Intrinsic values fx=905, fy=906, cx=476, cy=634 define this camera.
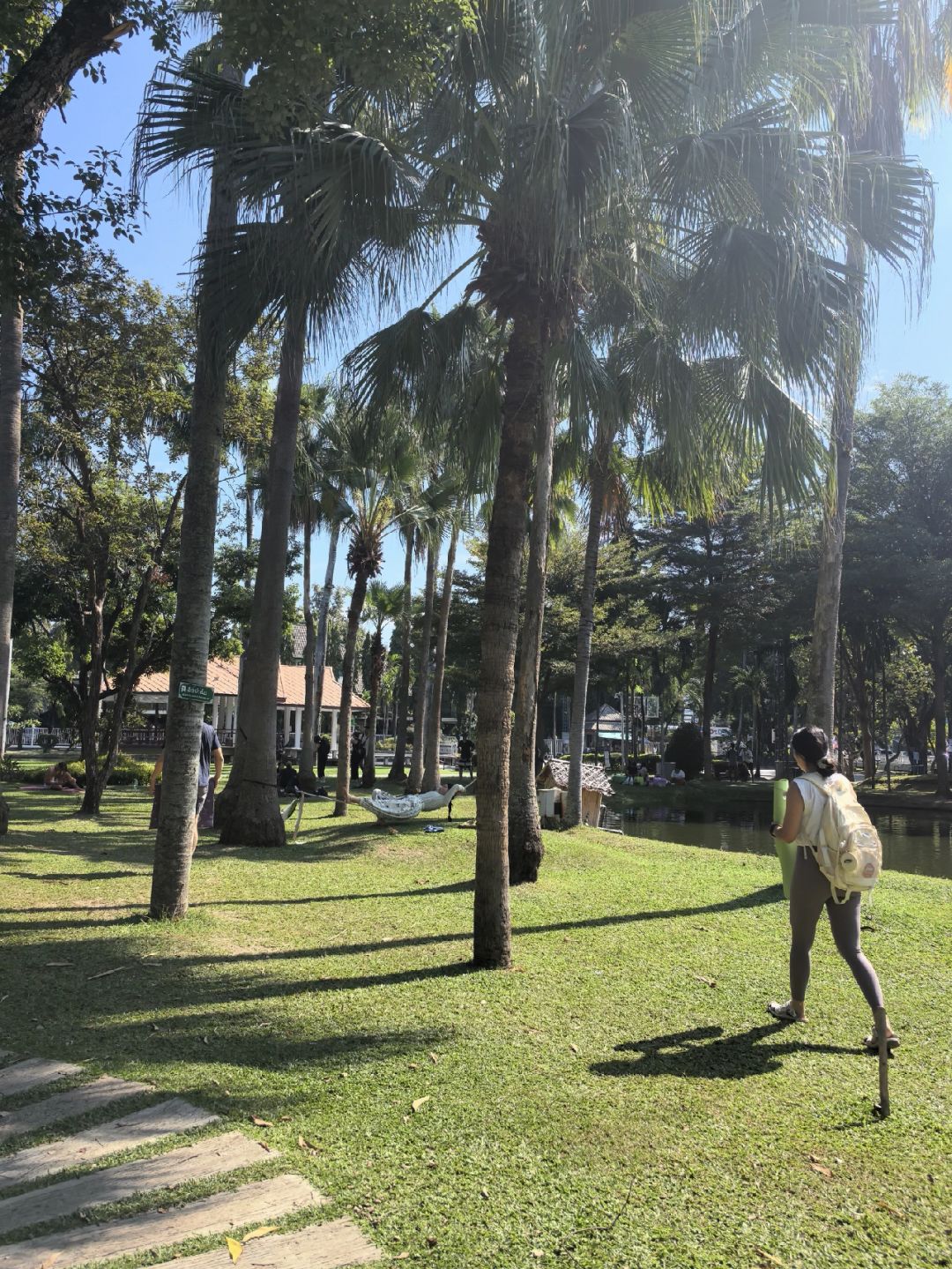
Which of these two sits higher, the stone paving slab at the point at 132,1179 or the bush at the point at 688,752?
the bush at the point at 688,752

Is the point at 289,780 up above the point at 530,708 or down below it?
below

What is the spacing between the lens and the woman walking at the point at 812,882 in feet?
14.0

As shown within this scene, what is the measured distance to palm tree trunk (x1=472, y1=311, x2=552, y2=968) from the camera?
596 centimetres

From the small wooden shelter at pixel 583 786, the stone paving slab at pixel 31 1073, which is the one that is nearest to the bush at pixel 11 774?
the small wooden shelter at pixel 583 786

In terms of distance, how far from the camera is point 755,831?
75.0 feet

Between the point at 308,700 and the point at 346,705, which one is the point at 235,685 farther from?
the point at 346,705

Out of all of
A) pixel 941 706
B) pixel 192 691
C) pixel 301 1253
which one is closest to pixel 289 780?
pixel 192 691

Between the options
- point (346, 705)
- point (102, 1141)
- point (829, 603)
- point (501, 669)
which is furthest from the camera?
point (346, 705)

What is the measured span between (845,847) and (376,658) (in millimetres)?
22246

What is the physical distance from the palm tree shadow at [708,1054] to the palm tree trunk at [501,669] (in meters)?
1.54

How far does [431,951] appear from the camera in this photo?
21.2ft

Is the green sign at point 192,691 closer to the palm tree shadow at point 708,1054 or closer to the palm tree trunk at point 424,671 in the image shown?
the palm tree shadow at point 708,1054

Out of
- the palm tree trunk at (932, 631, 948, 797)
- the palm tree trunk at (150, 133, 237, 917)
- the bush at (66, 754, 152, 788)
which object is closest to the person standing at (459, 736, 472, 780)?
the bush at (66, 754, 152, 788)

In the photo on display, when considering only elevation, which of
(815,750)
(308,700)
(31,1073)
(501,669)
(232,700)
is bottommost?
(31,1073)
